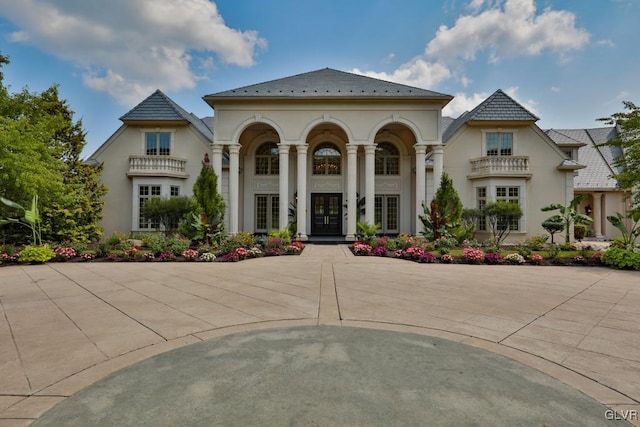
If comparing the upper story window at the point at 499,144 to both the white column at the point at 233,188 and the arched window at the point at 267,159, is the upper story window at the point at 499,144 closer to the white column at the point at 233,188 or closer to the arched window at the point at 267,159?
the arched window at the point at 267,159

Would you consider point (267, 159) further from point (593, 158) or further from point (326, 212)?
point (593, 158)

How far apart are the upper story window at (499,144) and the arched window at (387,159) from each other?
5591 millimetres

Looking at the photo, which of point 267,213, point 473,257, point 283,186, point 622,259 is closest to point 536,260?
point 473,257

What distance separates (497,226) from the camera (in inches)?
671

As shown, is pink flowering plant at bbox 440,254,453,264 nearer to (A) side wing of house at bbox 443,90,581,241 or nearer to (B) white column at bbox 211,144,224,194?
(A) side wing of house at bbox 443,90,581,241

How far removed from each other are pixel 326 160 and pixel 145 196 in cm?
1158

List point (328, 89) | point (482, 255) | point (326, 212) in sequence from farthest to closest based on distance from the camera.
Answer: point (326, 212) < point (328, 89) < point (482, 255)

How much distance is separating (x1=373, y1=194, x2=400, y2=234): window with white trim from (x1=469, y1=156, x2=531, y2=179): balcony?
535cm

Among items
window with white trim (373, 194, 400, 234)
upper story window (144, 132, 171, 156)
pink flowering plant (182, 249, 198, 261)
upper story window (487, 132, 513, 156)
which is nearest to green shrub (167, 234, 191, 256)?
pink flowering plant (182, 249, 198, 261)

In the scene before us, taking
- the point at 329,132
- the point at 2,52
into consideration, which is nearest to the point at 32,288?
the point at 2,52

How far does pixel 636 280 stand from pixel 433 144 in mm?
11024

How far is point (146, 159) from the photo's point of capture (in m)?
18.5

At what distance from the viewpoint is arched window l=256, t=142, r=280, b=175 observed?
21.1m

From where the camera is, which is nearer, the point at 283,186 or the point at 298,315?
the point at 298,315
